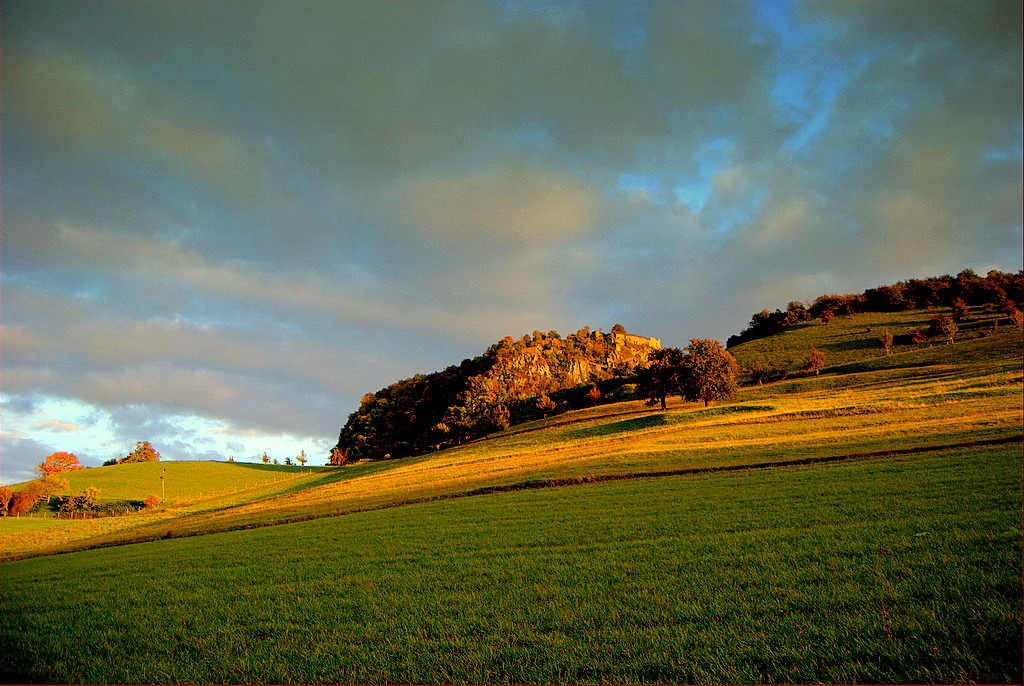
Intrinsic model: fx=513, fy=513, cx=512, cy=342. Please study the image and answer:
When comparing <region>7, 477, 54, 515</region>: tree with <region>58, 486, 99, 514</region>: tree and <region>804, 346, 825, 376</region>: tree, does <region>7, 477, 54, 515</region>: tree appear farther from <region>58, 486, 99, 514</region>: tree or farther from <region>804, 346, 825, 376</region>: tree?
<region>804, 346, 825, 376</region>: tree

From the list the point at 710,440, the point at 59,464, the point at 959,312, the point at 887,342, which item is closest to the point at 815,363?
the point at 887,342

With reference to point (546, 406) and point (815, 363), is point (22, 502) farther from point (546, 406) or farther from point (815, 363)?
point (815, 363)

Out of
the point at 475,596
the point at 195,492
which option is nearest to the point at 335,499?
the point at 475,596

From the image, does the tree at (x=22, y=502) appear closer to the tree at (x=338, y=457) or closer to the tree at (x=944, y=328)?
the tree at (x=338, y=457)

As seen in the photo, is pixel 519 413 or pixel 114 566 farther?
pixel 519 413

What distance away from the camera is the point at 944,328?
101 metres

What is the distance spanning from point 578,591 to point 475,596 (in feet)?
8.84

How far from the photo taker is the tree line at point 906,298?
13100cm

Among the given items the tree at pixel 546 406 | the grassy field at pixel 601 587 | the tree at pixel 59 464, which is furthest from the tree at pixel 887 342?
the tree at pixel 59 464

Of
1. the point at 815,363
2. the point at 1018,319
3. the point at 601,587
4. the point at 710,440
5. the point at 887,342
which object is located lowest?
the point at 710,440

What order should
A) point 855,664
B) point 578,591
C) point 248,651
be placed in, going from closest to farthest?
1. point 855,664
2. point 248,651
3. point 578,591

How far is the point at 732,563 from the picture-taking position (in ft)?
46.2

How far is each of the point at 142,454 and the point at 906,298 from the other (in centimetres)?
22145

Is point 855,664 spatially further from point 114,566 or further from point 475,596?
point 114,566
